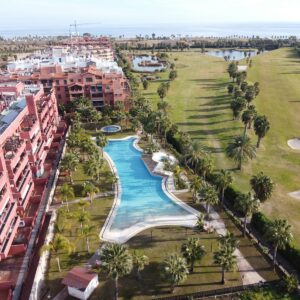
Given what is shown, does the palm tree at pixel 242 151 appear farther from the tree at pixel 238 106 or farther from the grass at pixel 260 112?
the tree at pixel 238 106

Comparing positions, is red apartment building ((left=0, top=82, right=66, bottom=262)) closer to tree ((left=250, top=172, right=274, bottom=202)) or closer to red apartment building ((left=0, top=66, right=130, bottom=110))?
red apartment building ((left=0, top=66, right=130, bottom=110))

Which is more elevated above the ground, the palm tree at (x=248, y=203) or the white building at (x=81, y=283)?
the palm tree at (x=248, y=203)

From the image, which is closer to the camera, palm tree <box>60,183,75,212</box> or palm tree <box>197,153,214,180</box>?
palm tree <box>60,183,75,212</box>

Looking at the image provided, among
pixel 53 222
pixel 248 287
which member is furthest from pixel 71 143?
pixel 248 287

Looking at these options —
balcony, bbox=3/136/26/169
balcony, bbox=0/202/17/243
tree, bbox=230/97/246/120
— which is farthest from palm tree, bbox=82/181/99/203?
tree, bbox=230/97/246/120

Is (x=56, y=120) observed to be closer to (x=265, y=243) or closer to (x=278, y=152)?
(x=278, y=152)

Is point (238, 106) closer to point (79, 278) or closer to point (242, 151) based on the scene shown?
point (242, 151)

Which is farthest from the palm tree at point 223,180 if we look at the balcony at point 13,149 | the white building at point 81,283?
the balcony at point 13,149
